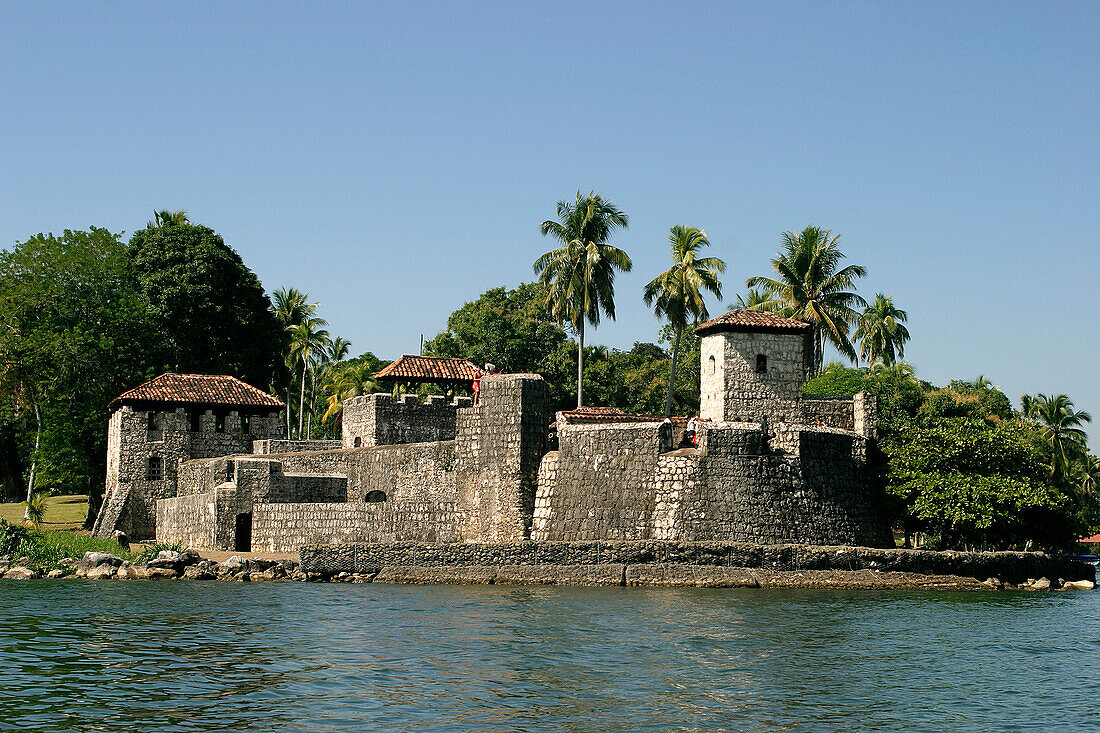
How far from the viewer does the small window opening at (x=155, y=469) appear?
43.9m

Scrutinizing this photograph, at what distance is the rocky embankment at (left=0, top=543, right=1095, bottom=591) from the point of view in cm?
2809

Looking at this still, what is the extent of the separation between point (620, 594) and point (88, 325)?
3002cm

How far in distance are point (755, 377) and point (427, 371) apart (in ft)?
44.0

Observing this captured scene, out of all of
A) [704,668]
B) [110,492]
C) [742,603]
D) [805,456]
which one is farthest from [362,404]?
[704,668]

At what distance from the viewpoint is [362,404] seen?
42.8 meters

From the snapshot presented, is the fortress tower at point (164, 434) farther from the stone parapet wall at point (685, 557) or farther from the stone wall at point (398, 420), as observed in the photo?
the stone parapet wall at point (685, 557)

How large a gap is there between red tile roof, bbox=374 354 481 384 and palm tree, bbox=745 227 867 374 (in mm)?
13516

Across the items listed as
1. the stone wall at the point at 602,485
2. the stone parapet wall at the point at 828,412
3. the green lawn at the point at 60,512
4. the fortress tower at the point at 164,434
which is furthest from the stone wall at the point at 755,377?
the green lawn at the point at 60,512

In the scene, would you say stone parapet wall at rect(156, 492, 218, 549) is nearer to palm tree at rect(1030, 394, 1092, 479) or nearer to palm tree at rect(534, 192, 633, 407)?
palm tree at rect(534, 192, 633, 407)

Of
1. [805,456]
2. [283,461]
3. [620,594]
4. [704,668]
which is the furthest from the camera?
[283,461]

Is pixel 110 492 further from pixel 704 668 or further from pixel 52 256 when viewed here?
pixel 704 668

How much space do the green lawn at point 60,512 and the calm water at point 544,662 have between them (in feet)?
70.8

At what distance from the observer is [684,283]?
149 ft

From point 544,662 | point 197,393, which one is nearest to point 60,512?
point 197,393
